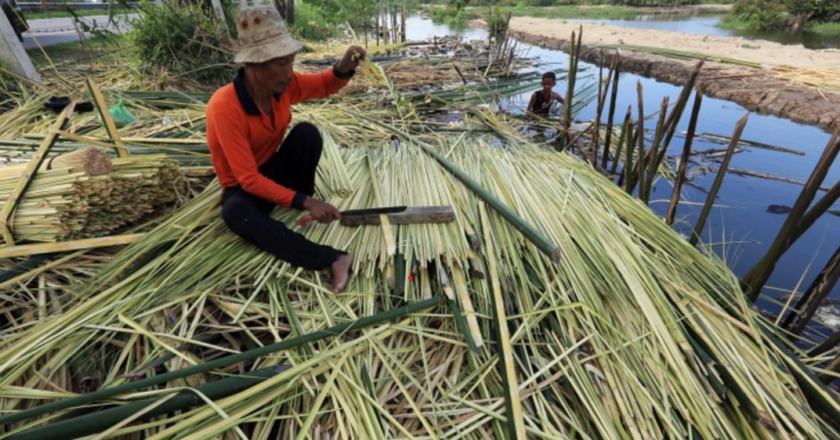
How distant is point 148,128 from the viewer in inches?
130

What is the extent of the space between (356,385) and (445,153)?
200 cm

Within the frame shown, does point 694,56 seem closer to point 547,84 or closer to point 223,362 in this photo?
point 547,84

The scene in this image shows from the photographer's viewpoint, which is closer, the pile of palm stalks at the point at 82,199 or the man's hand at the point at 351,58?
the pile of palm stalks at the point at 82,199

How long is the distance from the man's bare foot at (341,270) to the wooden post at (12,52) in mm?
4733

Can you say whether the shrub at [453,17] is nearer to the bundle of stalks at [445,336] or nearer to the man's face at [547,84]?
the man's face at [547,84]

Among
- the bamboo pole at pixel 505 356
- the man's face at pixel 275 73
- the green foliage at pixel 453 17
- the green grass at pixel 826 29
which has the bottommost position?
the bamboo pole at pixel 505 356

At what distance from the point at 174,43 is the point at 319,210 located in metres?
4.88

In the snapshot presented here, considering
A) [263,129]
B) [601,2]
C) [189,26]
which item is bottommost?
[263,129]

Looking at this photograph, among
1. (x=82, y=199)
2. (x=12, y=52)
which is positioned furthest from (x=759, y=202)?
(x=12, y=52)

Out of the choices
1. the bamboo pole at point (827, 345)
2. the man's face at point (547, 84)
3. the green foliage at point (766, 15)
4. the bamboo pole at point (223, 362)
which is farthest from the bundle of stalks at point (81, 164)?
the green foliage at point (766, 15)

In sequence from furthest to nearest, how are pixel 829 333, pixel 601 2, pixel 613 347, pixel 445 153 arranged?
1. pixel 601 2
2. pixel 445 153
3. pixel 829 333
4. pixel 613 347

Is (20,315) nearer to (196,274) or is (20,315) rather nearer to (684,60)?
(196,274)

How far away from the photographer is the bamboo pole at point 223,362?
3.70 ft

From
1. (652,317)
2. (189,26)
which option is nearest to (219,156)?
(652,317)
